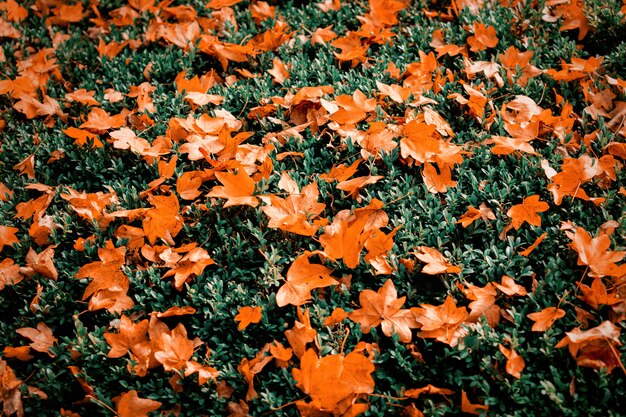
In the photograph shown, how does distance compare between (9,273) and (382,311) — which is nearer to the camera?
(382,311)

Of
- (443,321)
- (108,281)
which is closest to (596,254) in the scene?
(443,321)

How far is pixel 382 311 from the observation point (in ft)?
5.58

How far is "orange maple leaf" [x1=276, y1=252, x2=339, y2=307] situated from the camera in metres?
1.72

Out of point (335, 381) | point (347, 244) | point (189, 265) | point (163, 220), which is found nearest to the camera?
point (335, 381)

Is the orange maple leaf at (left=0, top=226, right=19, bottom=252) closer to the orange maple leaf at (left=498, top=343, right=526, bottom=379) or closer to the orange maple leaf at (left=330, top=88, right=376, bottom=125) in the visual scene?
the orange maple leaf at (left=330, top=88, right=376, bottom=125)

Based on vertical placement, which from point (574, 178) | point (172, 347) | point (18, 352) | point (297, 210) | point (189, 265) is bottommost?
point (18, 352)

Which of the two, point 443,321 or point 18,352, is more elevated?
point 443,321

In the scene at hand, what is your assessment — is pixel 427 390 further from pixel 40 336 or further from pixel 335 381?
pixel 40 336

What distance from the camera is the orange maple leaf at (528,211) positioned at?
6.05 feet

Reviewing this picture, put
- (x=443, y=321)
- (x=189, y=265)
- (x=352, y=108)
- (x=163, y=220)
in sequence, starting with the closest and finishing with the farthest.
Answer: (x=443, y=321) < (x=189, y=265) < (x=163, y=220) < (x=352, y=108)

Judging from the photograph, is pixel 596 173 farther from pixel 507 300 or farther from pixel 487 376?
pixel 487 376

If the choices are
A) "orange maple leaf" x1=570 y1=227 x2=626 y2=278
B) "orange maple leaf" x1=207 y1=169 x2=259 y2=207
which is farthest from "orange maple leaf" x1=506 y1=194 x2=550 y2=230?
"orange maple leaf" x1=207 y1=169 x2=259 y2=207

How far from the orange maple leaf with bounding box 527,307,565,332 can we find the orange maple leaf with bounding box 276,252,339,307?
628 mm

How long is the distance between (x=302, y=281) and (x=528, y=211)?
86 centimetres
